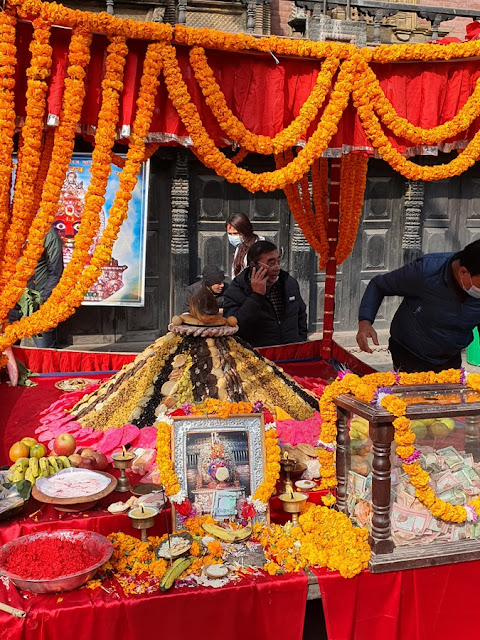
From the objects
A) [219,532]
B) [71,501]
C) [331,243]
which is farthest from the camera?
[331,243]

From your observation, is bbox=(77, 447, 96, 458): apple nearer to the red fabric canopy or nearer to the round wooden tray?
the round wooden tray

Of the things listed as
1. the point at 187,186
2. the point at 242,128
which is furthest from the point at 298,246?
the point at 242,128

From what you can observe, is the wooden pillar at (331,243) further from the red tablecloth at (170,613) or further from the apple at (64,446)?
the red tablecloth at (170,613)

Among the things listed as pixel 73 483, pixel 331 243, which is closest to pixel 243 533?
pixel 73 483

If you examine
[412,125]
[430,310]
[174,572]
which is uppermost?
[412,125]

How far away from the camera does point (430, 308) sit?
14.3 feet

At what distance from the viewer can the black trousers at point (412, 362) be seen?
14.8 feet

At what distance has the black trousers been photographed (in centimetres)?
450

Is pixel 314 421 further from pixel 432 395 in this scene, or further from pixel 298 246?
pixel 298 246

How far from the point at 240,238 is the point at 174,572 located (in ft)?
17.1

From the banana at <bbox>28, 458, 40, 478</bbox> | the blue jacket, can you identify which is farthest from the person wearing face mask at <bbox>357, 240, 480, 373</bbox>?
the banana at <bbox>28, 458, 40, 478</bbox>

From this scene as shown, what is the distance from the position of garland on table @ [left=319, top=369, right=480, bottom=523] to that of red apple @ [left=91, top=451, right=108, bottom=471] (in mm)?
1137

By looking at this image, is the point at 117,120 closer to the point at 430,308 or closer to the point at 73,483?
the point at 73,483

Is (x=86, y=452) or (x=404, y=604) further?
(x=86, y=452)
